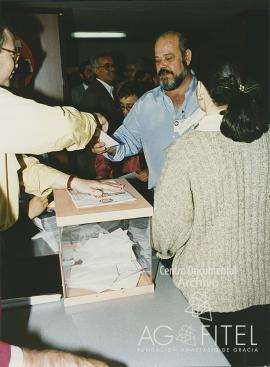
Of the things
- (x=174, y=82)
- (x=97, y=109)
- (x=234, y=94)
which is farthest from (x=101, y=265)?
(x=97, y=109)

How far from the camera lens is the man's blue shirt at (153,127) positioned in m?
2.04

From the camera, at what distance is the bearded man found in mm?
2027

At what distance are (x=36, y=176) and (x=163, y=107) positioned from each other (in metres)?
1.09

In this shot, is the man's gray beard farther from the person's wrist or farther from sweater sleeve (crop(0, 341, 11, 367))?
sweater sleeve (crop(0, 341, 11, 367))

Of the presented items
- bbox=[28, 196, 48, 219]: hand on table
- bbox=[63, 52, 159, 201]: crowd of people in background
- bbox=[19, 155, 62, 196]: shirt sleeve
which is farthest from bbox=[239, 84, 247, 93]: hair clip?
bbox=[63, 52, 159, 201]: crowd of people in background

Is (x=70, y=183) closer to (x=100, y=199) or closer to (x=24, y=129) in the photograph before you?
(x=100, y=199)

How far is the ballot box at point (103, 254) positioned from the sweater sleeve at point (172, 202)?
0.16 ft

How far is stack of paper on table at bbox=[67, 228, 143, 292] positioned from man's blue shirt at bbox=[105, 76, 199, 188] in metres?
1.10

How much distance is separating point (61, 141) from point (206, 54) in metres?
0.55

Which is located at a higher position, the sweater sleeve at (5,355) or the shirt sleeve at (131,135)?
the shirt sleeve at (131,135)

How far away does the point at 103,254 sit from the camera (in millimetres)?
987

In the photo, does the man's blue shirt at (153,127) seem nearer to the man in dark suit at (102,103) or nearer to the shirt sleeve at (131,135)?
the shirt sleeve at (131,135)

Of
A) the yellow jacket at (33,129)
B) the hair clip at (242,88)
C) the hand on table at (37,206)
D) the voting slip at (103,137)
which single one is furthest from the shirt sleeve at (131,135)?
the hair clip at (242,88)

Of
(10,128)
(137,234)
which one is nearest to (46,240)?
(137,234)
